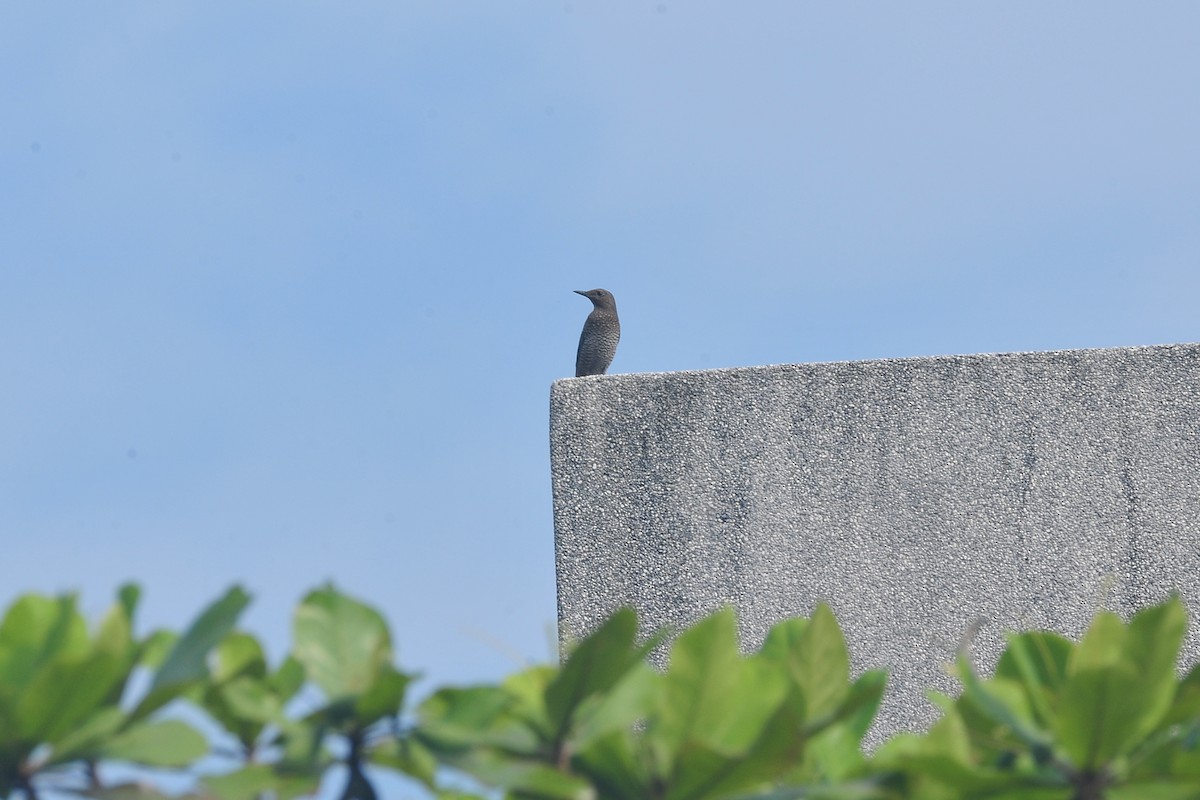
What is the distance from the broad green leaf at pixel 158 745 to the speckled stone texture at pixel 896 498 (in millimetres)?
2590

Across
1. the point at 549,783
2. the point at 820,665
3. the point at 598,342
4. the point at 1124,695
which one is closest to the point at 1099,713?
the point at 1124,695

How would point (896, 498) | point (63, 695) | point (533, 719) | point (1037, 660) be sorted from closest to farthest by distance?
1. point (63, 695)
2. point (533, 719)
3. point (1037, 660)
4. point (896, 498)

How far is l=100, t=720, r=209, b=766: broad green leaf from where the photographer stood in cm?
80

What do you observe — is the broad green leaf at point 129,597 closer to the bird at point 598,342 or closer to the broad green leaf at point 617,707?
the broad green leaf at point 617,707

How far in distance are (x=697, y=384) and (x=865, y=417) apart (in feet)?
1.45

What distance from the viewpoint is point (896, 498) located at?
11.5 ft

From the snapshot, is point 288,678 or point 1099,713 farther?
point 288,678

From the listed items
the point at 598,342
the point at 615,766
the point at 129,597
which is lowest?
the point at 615,766

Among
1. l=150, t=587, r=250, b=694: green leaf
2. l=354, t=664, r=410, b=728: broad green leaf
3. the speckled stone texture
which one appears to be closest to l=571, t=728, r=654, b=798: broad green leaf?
l=354, t=664, r=410, b=728: broad green leaf

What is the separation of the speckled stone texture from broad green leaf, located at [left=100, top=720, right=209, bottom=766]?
2590 mm

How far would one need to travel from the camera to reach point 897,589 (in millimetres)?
3436

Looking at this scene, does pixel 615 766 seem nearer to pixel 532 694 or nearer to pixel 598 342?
pixel 532 694

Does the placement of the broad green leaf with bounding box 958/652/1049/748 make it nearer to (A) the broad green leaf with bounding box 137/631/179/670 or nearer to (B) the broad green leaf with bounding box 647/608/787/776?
(B) the broad green leaf with bounding box 647/608/787/776

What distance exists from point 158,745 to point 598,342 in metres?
4.46
